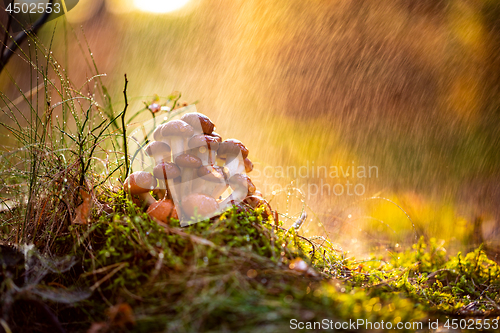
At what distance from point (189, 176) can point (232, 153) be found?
253 mm

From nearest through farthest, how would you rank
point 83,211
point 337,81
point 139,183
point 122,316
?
1. point 122,316
2. point 83,211
3. point 139,183
4. point 337,81

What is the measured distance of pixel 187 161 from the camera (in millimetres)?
1227

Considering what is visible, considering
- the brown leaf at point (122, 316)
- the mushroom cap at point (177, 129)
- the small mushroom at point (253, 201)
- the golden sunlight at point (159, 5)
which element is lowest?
the small mushroom at point (253, 201)

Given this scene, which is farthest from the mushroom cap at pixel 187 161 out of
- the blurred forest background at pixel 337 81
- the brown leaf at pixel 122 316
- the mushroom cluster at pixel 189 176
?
the blurred forest background at pixel 337 81

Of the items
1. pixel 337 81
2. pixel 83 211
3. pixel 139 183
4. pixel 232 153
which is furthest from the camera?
pixel 337 81

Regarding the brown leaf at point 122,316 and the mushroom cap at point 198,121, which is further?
the mushroom cap at point 198,121

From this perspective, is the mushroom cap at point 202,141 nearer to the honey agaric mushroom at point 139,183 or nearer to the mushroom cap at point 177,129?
the mushroom cap at point 177,129

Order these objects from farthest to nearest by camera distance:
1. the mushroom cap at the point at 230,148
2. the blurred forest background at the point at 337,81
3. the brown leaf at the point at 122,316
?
the blurred forest background at the point at 337,81, the mushroom cap at the point at 230,148, the brown leaf at the point at 122,316

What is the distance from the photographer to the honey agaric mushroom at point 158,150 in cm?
128

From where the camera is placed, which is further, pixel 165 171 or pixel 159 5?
pixel 159 5

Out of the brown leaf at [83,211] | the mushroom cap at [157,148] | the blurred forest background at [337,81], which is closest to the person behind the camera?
the brown leaf at [83,211]

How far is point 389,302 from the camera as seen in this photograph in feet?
2.81

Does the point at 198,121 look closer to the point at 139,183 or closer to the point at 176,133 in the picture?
the point at 176,133

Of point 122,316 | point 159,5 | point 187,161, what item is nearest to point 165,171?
point 187,161
